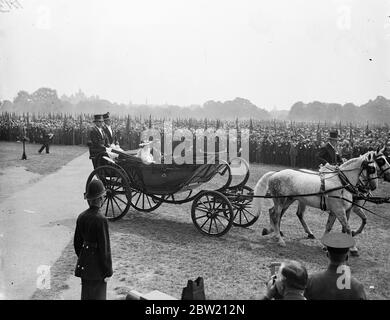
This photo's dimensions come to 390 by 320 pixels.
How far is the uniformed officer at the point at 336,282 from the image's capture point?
3.22m

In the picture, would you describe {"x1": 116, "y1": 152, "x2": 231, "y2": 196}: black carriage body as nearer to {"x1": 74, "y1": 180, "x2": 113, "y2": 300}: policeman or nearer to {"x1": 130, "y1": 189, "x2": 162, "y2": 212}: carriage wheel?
{"x1": 130, "y1": 189, "x2": 162, "y2": 212}: carriage wheel

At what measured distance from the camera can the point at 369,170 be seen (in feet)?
22.5

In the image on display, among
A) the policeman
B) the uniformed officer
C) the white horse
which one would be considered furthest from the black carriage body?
the uniformed officer

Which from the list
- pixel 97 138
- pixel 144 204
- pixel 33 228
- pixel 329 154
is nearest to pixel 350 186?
pixel 329 154

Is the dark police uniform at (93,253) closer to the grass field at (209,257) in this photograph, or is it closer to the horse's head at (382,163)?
the grass field at (209,257)

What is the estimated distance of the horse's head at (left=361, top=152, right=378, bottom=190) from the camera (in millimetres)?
6844

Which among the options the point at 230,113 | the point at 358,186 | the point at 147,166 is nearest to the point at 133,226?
the point at 147,166

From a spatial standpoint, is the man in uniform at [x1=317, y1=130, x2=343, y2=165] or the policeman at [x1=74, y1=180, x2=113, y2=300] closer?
the policeman at [x1=74, y1=180, x2=113, y2=300]

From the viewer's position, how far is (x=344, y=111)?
82250 mm

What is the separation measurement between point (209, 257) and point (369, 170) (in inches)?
120

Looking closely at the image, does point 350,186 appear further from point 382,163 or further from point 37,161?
point 37,161

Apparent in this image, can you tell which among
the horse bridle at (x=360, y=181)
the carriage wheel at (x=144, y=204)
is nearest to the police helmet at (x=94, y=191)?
the carriage wheel at (x=144, y=204)

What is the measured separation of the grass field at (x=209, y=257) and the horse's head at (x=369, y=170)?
122cm
